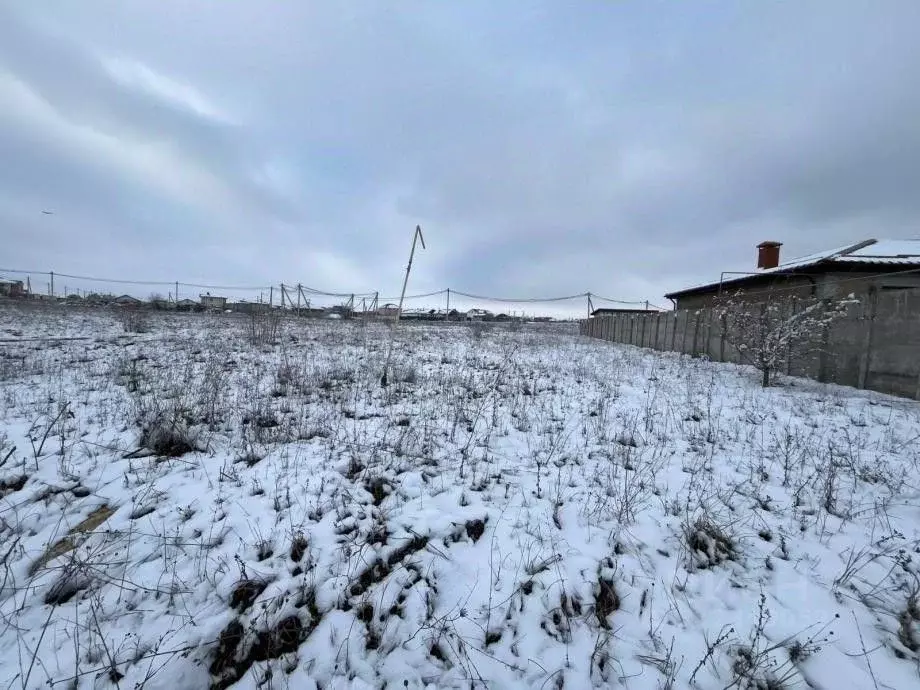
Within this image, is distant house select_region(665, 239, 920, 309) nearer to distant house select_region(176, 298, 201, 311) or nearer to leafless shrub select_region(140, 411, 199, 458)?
leafless shrub select_region(140, 411, 199, 458)

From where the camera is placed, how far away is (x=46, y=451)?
3387mm

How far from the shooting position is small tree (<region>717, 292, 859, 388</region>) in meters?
7.60

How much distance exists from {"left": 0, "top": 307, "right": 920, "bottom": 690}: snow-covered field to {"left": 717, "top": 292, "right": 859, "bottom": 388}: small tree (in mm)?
3042

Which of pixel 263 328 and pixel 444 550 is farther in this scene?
pixel 263 328

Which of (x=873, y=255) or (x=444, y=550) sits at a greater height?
(x=873, y=255)

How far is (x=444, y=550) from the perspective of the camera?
7.74 ft

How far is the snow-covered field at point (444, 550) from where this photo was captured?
66.0 inches

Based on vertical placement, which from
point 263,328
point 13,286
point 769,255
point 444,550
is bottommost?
point 444,550

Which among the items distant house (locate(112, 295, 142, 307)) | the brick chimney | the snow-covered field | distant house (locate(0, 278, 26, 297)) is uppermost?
the brick chimney

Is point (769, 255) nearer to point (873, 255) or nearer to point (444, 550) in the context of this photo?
point (873, 255)

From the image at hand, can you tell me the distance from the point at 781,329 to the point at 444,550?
9016 millimetres

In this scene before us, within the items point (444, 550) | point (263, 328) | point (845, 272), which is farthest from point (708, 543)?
point (845, 272)

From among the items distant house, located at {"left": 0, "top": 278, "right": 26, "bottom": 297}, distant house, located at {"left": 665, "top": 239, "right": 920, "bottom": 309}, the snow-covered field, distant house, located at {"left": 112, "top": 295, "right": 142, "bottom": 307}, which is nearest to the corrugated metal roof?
distant house, located at {"left": 665, "top": 239, "right": 920, "bottom": 309}

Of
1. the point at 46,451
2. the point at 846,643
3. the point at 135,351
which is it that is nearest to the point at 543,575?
the point at 846,643
